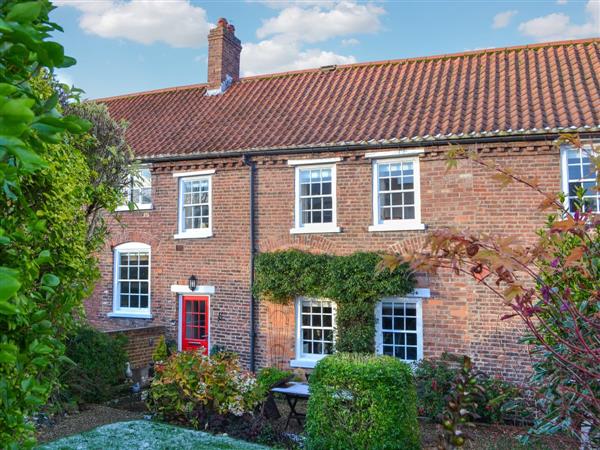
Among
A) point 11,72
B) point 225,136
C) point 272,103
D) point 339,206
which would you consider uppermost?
point 272,103

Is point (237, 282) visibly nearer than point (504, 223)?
No

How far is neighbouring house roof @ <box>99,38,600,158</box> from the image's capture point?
43.0 ft

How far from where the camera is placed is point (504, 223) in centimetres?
1253

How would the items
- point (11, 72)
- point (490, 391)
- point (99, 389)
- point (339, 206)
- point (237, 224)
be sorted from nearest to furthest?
1. point (11, 72)
2. point (490, 391)
3. point (99, 389)
4. point (339, 206)
5. point (237, 224)

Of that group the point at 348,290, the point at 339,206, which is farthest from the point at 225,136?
the point at 348,290

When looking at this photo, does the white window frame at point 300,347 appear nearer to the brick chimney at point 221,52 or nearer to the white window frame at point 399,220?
the white window frame at point 399,220

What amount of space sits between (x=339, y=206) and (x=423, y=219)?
7.27 ft

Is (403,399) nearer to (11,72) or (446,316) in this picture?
(446,316)

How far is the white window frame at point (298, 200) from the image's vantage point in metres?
14.2

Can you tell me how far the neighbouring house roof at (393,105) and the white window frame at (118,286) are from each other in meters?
2.90

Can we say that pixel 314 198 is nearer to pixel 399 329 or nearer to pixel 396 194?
pixel 396 194

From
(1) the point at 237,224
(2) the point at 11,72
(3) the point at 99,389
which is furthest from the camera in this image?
(1) the point at 237,224

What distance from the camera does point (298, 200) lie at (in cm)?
1463

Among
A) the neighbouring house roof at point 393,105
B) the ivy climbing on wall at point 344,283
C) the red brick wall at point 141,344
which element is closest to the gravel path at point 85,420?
the red brick wall at point 141,344
